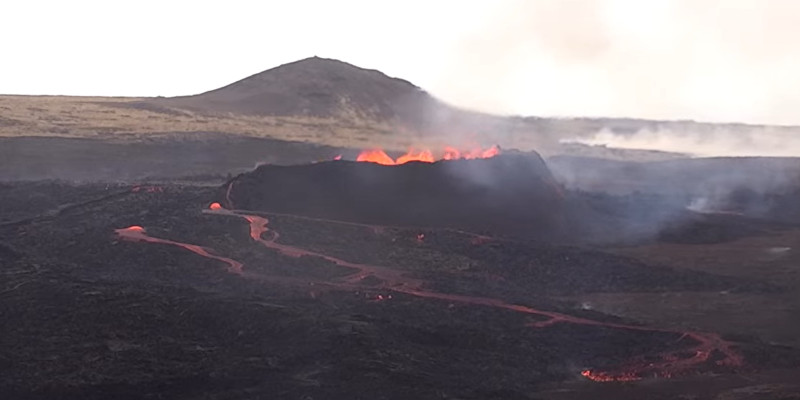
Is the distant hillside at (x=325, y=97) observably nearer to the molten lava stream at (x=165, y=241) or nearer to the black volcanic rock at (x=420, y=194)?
the black volcanic rock at (x=420, y=194)

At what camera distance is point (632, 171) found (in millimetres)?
93875

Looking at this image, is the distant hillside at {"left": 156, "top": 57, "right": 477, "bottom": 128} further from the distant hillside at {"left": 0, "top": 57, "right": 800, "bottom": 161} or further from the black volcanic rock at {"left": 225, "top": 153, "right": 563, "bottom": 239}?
the black volcanic rock at {"left": 225, "top": 153, "right": 563, "bottom": 239}

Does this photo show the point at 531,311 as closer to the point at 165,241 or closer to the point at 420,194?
the point at 165,241

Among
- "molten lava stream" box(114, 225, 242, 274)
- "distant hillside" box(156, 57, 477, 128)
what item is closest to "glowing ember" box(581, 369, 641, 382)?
"molten lava stream" box(114, 225, 242, 274)

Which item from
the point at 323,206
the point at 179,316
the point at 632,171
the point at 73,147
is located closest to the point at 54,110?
the point at 73,147

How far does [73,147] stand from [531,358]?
6901 cm

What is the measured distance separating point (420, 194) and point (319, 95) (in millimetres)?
83930

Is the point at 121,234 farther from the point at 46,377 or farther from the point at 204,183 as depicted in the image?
the point at 204,183

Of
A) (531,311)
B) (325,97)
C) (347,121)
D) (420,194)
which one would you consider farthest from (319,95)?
(531,311)

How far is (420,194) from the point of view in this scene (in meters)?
50.7

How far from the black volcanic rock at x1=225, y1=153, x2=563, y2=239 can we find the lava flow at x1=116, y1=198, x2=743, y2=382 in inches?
145

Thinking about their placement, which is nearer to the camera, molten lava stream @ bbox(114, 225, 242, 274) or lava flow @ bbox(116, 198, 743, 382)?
lava flow @ bbox(116, 198, 743, 382)

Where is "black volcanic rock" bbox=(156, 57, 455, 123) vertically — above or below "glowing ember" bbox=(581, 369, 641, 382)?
above

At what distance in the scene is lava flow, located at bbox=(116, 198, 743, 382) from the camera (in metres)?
26.0
